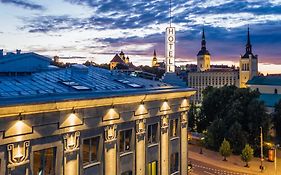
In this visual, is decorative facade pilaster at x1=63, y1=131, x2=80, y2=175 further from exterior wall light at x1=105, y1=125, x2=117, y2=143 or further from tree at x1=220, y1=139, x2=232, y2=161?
tree at x1=220, y1=139, x2=232, y2=161

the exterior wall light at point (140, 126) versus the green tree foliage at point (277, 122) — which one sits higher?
the exterior wall light at point (140, 126)

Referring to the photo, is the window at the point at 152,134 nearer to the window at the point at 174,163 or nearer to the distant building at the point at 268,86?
the window at the point at 174,163

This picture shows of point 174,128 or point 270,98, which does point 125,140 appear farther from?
point 270,98

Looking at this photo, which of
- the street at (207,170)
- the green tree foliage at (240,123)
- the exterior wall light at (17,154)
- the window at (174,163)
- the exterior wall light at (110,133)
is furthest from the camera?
the green tree foliage at (240,123)

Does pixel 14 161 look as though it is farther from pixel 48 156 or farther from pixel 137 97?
pixel 137 97

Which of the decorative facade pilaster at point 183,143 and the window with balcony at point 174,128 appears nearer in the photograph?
the window with balcony at point 174,128

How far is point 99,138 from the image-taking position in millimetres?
23141

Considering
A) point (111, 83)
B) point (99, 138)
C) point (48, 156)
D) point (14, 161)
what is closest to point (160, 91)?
point (111, 83)

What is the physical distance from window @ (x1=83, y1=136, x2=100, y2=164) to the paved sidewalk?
1540 inches

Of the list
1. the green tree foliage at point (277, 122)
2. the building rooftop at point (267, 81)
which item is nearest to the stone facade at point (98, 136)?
the green tree foliage at point (277, 122)

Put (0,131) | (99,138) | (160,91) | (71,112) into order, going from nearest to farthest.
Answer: (0,131)
(71,112)
(99,138)
(160,91)

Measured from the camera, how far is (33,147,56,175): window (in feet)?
63.2

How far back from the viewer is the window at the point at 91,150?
73.3 feet

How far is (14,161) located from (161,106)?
13.8 meters
